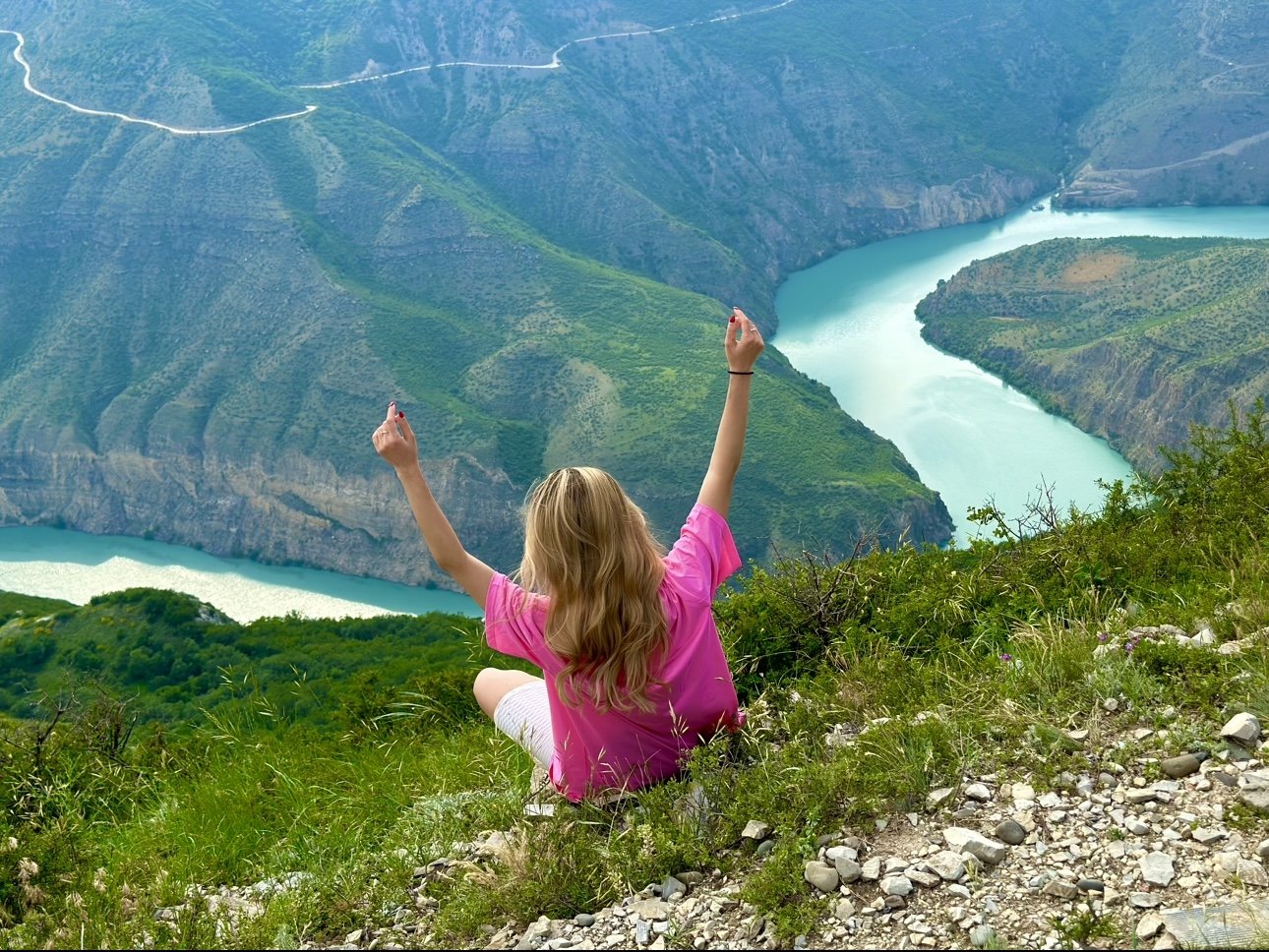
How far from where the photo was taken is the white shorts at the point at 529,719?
3.93 meters

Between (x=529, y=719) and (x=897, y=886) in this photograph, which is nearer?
(x=897, y=886)

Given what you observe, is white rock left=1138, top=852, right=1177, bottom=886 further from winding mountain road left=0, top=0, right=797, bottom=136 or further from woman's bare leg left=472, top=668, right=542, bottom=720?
winding mountain road left=0, top=0, right=797, bottom=136

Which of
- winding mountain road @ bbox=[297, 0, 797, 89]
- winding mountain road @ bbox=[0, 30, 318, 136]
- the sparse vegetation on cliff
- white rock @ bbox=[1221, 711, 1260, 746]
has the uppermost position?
winding mountain road @ bbox=[297, 0, 797, 89]

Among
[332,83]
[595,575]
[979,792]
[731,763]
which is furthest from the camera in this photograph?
[332,83]

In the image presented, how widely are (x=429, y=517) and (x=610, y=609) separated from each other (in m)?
0.68

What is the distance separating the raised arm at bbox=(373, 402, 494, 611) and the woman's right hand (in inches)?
43.0

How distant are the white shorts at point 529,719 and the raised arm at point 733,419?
0.98 m

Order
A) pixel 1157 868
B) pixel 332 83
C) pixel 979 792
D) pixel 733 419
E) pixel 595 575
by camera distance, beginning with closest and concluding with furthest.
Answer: pixel 1157 868 < pixel 595 575 < pixel 979 792 < pixel 733 419 < pixel 332 83

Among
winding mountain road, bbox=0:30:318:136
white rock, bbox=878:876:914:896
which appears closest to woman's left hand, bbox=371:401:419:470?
white rock, bbox=878:876:914:896

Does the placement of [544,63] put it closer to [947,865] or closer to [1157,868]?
[947,865]

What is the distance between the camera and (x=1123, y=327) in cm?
5731

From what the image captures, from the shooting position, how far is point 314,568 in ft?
179

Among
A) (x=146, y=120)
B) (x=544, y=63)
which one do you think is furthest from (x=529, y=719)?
(x=544, y=63)

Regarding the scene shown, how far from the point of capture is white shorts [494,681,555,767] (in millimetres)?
3930
